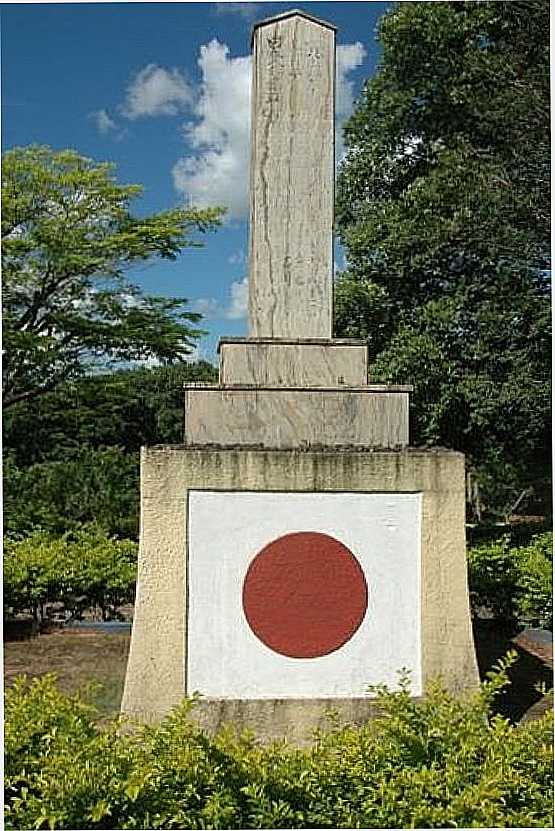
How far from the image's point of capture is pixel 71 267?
11.0m

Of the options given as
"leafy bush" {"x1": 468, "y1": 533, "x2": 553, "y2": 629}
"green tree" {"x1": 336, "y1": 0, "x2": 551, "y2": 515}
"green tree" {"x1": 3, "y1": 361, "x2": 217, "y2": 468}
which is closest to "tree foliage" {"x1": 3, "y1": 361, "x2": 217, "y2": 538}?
"green tree" {"x1": 3, "y1": 361, "x2": 217, "y2": 468}

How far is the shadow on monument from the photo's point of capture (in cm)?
518

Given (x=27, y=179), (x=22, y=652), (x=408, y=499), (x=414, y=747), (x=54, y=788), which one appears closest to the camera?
(x=54, y=788)

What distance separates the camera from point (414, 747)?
325 cm

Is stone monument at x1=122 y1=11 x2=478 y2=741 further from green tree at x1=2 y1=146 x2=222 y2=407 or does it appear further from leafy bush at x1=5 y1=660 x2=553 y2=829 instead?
green tree at x1=2 y1=146 x2=222 y2=407

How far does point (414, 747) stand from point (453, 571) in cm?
132

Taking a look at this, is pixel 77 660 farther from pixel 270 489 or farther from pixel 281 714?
pixel 270 489

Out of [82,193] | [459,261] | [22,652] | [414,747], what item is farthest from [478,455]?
[414,747]

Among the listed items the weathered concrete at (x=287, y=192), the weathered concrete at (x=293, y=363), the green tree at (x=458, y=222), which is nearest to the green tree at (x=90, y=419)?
the green tree at (x=458, y=222)

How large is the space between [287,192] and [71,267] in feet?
21.9

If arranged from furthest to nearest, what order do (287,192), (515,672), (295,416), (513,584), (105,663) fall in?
1. (513,584)
2. (105,663)
3. (515,672)
4. (287,192)
5. (295,416)

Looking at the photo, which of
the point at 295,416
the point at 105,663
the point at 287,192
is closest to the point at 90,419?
the point at 105,663

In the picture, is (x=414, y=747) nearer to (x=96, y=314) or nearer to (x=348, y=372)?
(x=348, y=372)

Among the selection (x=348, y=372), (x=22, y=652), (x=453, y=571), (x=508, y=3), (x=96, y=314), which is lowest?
(x=22, y=652)
